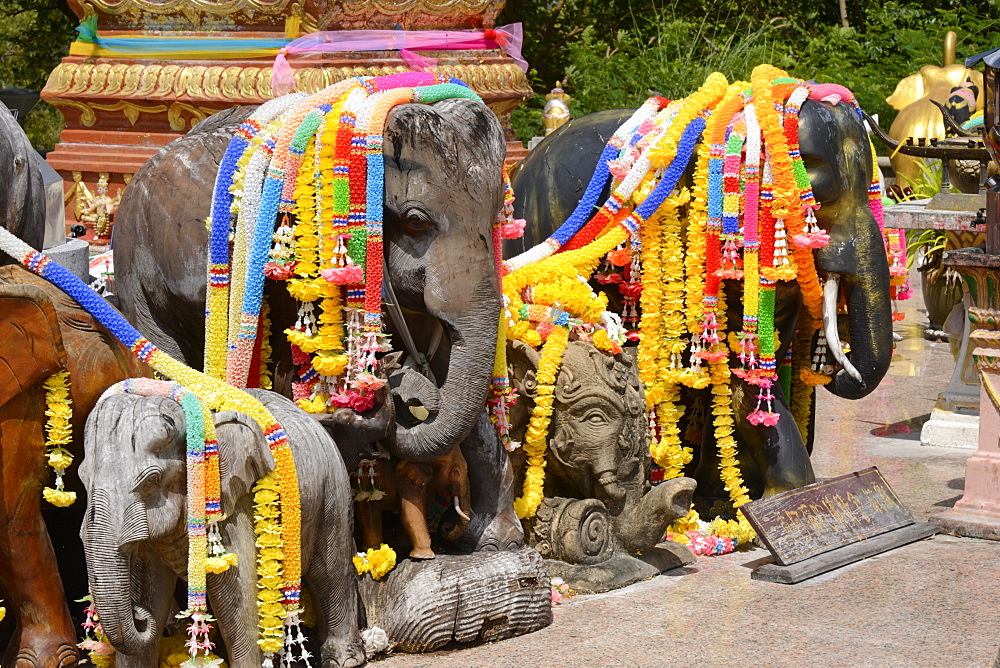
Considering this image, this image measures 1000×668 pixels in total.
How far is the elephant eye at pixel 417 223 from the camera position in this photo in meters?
4.82

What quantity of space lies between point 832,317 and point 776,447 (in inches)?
22.3

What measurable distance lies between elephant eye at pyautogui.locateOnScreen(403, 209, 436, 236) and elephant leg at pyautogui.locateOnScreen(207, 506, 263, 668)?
112 centimetres

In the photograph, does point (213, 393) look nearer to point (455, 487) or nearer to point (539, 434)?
point (455, 487)

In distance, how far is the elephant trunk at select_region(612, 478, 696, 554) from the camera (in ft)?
18.0

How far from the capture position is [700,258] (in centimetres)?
587

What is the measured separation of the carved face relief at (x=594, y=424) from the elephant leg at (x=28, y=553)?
193cm

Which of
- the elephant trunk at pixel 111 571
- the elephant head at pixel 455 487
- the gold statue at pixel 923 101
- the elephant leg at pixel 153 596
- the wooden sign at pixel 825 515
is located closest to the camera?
the elephant trunk at pixel 111 571

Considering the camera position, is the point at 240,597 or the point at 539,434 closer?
the point at 240,597

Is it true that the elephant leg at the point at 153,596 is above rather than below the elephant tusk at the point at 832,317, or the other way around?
below

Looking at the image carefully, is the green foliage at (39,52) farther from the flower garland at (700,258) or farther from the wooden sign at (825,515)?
the wooden sign at (825,515)

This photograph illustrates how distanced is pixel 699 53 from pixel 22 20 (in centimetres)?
778

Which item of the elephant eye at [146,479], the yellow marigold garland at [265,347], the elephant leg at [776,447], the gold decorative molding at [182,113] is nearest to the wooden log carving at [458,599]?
the yellow marigold garland at [265,347]

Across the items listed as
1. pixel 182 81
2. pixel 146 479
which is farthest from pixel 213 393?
pixel 182 81

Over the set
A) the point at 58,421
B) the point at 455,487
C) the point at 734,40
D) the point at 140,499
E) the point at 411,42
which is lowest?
the point at 455,487
